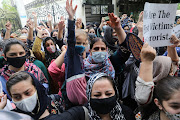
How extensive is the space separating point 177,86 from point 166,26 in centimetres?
69

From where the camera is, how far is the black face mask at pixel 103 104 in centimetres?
122

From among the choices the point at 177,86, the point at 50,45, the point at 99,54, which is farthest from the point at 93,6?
the point at 177,86

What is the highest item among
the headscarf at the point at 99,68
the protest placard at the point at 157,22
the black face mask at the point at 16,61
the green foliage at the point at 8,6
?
the green foliage at the point at 8,6

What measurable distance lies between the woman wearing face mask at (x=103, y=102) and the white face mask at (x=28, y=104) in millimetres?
561

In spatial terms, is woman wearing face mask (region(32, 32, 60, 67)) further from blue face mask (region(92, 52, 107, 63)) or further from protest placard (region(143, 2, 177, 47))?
protest placard (region(143, 2, 177, 47))

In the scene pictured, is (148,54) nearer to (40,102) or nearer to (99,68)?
(99,68)

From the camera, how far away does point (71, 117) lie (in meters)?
1.18

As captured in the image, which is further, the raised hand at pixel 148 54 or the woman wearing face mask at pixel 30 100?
the woman wearing face mask at pixel 30 100

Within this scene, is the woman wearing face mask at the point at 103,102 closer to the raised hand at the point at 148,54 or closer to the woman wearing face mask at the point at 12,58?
the raised hand at the point at 148,54

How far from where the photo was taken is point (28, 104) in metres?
1.25

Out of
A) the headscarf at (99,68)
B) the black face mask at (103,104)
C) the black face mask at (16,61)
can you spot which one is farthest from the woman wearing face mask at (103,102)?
the black face mask at (16,61)

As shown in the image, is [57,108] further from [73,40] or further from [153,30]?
[153,30]

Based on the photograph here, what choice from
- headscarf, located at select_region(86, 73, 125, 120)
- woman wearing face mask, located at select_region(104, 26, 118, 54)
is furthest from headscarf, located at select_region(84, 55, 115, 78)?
woman wearing face mask, located at select_region(104, 26, 118, 54)

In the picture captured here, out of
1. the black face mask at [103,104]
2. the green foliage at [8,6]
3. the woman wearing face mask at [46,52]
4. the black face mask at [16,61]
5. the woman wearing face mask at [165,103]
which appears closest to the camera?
the woman wearing face mask at [165,103]
